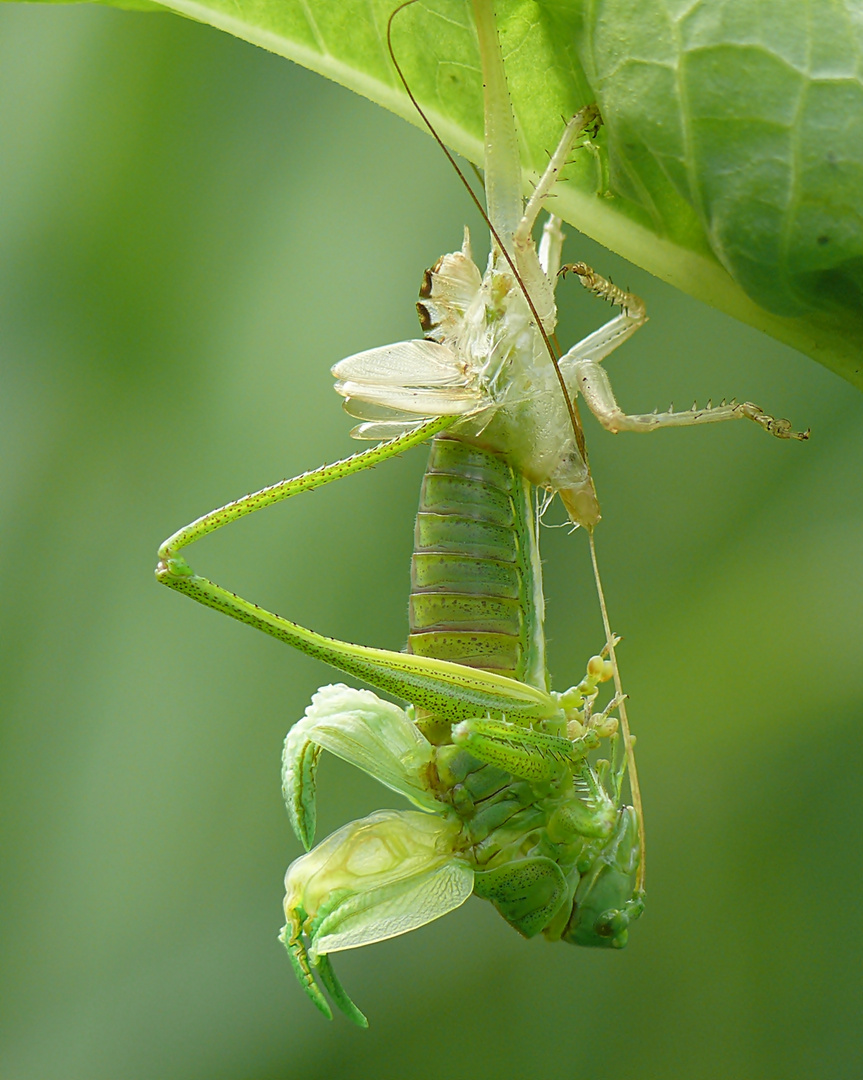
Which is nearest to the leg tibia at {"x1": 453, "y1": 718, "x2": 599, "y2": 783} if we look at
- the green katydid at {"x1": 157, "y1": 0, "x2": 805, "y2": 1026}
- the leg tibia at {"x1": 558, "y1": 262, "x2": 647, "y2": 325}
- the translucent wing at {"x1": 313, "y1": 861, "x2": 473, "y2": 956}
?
the green katydid at {"x1": 157, "y1": 0, "x2": 805, "y2": 1026}

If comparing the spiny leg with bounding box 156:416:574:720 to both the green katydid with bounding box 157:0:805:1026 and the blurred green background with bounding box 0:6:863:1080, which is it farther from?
the blurred green background with bounding box 0:6:863:1080

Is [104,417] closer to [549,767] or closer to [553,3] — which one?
[549,767]

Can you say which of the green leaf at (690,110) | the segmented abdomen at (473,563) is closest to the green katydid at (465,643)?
the segmented abdomen at (473,563)

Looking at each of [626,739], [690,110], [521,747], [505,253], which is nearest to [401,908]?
[521,747]

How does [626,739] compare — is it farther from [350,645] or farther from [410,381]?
[410,381]

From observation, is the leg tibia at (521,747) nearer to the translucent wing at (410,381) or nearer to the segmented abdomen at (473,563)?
the segmented abdomen at (473,563)

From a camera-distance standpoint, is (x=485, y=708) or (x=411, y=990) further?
(x=411, y=990)

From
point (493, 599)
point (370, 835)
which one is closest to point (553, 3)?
point (493, 599)

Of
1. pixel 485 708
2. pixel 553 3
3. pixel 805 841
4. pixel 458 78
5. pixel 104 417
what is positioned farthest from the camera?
pixel 104 417
